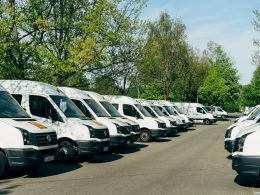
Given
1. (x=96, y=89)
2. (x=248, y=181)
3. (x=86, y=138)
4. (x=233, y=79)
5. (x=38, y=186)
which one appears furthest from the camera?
(x=233, y=79)

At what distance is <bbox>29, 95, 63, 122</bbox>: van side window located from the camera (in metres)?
13.5

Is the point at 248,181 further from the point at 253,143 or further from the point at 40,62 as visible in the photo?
the point at 40,62

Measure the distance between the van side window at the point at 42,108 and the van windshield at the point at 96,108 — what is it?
319 centimetres

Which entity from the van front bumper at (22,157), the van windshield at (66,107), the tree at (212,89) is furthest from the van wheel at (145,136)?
the tree at (212,89)

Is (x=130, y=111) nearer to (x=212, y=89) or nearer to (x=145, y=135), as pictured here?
(x=145, y=135)

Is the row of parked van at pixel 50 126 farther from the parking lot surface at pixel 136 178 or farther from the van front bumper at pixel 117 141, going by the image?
the parking lot surface at pixel 136 178

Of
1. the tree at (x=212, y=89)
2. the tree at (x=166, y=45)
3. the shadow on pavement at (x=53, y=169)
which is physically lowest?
the shadow on pavement at (x=53, y=169)

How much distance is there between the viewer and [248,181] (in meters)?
10.3

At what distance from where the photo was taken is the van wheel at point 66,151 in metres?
13.4

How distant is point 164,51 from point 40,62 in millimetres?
27753

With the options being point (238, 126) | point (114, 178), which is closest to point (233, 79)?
point (238, 126)

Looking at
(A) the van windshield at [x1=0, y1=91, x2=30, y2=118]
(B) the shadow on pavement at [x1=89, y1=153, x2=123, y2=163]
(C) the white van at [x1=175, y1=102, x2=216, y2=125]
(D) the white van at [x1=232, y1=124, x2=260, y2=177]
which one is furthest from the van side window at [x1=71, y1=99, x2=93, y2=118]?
(C) the white van at [x1=175, y1=102, x2=216, y2=125]

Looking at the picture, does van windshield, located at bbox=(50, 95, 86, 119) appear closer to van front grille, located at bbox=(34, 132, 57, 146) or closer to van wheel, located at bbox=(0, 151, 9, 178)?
van front grille, located at bbox=(34, 132, 57, 146)

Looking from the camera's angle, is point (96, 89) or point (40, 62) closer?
point (40, 62)
